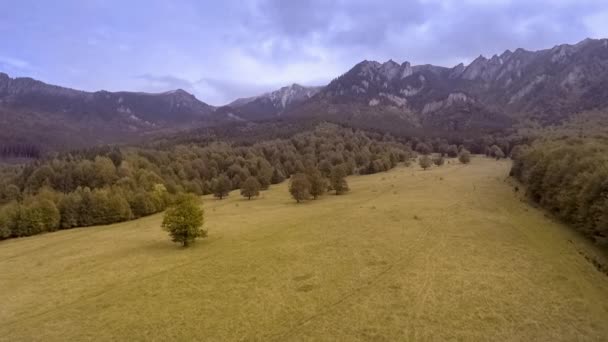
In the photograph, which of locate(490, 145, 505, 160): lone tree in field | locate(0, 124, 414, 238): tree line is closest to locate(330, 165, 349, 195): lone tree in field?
locate(0, 124, 414, 238): tree line

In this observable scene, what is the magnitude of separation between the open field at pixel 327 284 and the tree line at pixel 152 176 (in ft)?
64.1

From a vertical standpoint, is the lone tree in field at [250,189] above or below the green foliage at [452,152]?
below

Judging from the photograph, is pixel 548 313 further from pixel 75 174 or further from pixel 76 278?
pixel 75 174

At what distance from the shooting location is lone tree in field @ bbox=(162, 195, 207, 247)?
3756cm

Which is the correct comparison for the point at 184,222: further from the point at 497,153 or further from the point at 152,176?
the point at 497,153

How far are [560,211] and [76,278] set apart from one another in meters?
50.7

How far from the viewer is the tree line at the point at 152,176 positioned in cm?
6606

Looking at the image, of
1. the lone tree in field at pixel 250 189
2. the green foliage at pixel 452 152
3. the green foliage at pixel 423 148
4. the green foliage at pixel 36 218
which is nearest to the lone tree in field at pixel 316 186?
the lone tree in field at pixel 250 189

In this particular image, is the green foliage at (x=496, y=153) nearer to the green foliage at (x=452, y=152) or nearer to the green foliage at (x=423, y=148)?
the green foliage at (x=452, y=152)

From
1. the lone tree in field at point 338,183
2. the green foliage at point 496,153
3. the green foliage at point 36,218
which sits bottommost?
the green foliage at point 36,218

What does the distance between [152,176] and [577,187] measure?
87.1 meters

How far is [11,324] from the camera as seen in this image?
68.6 ft

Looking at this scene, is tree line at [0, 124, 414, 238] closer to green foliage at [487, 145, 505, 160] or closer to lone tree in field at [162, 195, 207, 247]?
lone tree in field at [162, 195, 207, 247]

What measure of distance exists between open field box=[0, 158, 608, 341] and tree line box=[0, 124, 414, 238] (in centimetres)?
1955
